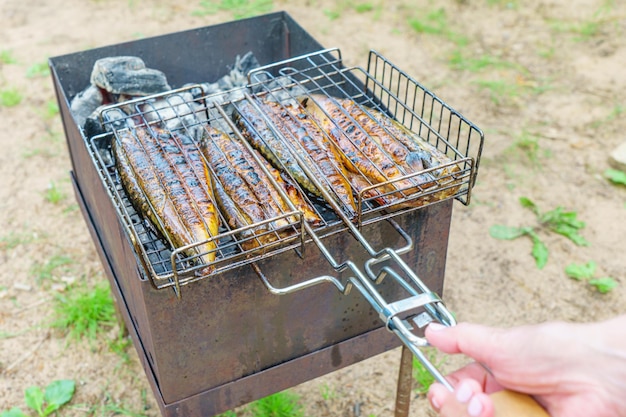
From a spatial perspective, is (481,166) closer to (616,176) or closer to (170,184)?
(616,176)

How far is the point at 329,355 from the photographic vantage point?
2.49 meters

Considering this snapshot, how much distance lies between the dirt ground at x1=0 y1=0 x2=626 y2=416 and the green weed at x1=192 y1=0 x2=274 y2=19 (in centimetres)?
7

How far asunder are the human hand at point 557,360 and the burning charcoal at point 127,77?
76.8 inches

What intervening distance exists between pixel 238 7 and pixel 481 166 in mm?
3028

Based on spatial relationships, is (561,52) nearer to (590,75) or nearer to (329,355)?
(590,75)

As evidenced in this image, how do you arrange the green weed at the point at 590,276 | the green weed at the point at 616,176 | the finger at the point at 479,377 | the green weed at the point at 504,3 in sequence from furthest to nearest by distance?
the green weed at the point at 504,3, the green weed at the point at 616,176, the green weed at the point at 590,276, the finger at the point at 479,377

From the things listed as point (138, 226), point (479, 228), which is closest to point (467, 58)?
point (479, 228)

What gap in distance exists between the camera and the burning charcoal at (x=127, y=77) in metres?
2.90

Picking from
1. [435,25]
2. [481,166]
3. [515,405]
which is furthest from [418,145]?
[435,25]

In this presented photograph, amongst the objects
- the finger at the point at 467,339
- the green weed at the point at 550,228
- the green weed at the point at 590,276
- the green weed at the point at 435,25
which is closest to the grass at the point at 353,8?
the green weed at the point at 435,25

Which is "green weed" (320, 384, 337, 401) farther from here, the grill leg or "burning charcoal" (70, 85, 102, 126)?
"burning charcoal" (70, 85, 102, 126)

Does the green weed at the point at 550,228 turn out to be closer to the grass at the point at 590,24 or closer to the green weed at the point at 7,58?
the grass at the point at 590,24

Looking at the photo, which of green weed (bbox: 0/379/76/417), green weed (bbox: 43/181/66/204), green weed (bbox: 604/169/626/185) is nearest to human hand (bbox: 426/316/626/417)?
green weed (bbox: 0/379/76/417)

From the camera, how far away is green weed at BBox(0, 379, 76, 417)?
3.01 m
